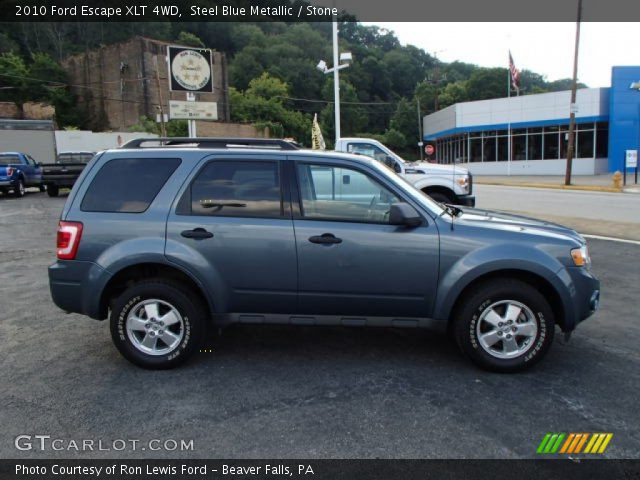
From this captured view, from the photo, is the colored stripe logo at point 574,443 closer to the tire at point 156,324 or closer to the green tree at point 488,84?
the tire at point 156,324

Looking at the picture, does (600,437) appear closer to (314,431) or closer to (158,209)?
(314,431)

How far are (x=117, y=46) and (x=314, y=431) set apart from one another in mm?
69556

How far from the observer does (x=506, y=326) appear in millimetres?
3996

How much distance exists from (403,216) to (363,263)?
490mm

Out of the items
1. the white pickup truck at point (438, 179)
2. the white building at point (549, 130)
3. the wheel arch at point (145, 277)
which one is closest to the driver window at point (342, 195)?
the wheel arch at point (145, 277)

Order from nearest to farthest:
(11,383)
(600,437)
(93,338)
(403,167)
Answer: (600,437)
(11,383)
(93,338)
(403,167)

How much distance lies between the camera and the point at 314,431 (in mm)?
3193

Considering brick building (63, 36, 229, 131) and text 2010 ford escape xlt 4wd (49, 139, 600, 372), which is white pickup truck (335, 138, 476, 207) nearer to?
text 2010 ford escape xlt 4wd (49, 139, 600, 372)

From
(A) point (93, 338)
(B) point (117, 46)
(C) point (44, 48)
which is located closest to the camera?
(A) point (93, 338)

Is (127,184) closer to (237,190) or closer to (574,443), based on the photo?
(237,190)

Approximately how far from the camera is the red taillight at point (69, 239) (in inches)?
162

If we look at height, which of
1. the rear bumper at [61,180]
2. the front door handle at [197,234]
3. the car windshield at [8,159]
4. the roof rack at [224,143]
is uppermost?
the car windshield at [8,159]

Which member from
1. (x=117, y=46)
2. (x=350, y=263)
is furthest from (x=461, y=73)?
(x=350, y=263)

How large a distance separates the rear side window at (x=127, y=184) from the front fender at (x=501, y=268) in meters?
2.47
